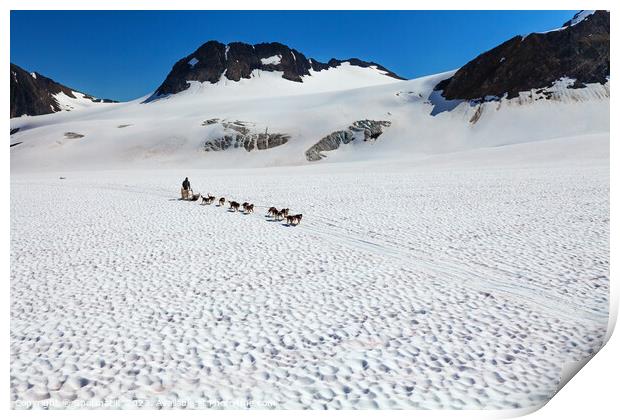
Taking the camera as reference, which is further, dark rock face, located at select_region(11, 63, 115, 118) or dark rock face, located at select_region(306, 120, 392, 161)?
dark rock face, located at select_region(11, 63, 115, 118)

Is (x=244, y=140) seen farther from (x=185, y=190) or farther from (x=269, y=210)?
(x=269, y=210)

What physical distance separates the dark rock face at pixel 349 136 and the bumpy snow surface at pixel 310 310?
72.3m

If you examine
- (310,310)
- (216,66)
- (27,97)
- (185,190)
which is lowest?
(310,310)

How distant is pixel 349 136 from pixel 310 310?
8882cm

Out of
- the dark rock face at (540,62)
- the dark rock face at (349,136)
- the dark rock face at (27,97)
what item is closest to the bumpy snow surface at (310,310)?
the dark rock face at (349,136)

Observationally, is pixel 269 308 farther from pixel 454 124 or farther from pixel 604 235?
pixel 454 124

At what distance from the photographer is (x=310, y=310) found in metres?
9.33

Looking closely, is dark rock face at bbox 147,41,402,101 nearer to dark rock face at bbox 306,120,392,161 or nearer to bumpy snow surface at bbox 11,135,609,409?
dark rock face at bbox 306,120,392,161

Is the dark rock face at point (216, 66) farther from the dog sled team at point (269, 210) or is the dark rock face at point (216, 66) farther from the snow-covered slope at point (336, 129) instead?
the dog sled team at point (269, 210)

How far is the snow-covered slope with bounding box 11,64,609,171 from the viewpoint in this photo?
8762 cm

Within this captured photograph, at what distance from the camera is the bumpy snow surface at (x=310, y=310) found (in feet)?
21.7

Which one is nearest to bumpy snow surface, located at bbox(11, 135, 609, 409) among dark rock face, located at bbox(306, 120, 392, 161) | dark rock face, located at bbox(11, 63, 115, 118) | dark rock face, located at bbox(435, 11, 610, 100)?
dark rock face, located at bbox(306, 120, 392, 161)

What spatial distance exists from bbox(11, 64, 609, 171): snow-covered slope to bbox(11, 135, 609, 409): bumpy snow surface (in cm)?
7061

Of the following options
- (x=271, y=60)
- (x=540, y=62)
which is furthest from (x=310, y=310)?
(x=271, y=60)
